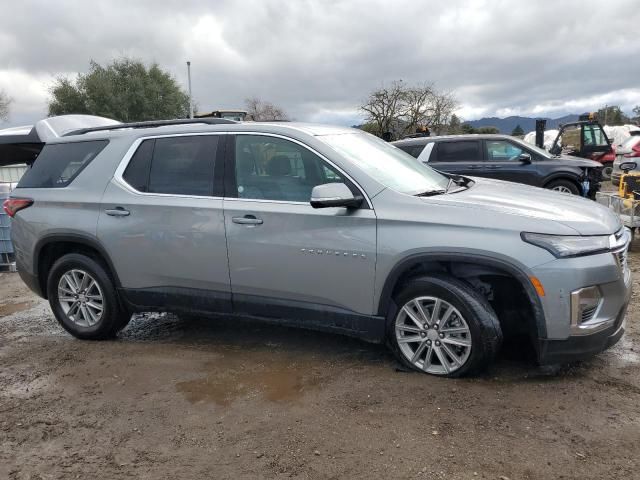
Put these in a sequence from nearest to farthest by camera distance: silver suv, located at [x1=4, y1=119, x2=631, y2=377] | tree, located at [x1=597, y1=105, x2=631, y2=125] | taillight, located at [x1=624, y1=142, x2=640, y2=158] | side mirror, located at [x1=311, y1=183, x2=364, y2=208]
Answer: silver suv, located at [x1=4, y1=119, x2=631, y2=377] → side mirror, located at [x1=311, y1=183, x2=364, y2=208] → taillight, located at [x1=624, y1=142, x2=640, y2=158] → tree, located at [x1=597, y1=105, x2=631, y2=125]

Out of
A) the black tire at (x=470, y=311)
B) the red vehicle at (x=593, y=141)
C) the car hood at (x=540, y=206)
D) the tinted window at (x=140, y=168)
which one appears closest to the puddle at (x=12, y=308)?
the tinted window at (x=140, y=168)

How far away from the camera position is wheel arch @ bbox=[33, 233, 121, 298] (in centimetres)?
475

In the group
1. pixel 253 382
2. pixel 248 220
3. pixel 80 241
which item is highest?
pixel 248 220

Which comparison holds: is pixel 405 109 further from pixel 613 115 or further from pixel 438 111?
pixel 613 115

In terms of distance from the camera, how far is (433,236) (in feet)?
11.6

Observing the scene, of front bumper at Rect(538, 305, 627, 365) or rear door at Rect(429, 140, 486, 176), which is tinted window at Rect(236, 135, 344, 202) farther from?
rear door at Rect(429, 140, 486, 176)

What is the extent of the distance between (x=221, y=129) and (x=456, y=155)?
762 cm

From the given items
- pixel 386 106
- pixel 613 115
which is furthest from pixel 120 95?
pixel 613 115

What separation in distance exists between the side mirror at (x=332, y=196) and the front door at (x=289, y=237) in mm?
124

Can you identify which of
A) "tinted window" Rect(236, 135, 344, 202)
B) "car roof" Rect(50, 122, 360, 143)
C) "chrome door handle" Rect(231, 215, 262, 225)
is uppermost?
"car roof" Rect(50, 122, 360, 143)

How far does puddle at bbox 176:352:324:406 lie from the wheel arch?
1.34 m

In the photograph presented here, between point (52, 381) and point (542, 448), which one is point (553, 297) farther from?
point (52, 381)

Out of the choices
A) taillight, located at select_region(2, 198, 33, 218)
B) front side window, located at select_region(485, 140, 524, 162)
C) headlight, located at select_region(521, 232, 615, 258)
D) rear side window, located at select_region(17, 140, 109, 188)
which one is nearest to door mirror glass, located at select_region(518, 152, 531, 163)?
front side window, located at select_region(485, 140, 524, 162)

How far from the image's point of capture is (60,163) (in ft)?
16.7
